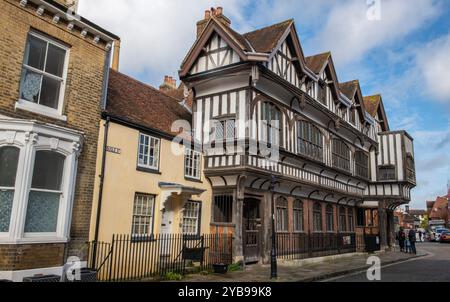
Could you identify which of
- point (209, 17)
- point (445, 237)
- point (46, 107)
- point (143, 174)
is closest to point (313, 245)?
point (143, 174)

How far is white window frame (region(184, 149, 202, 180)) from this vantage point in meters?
15.3

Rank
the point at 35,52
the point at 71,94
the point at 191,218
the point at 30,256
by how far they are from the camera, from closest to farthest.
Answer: the point at 30,256 < the point at 35,52 < the point at 71,94 < the point at 191,218

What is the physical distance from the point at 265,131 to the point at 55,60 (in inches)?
351

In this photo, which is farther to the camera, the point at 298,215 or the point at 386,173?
the point at 386,173

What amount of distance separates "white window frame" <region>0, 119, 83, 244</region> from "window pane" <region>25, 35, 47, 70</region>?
1977mm

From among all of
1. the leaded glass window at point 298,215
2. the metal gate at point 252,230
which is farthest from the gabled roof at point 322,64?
the metal gate at point 252,230

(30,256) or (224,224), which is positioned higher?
(224,224)

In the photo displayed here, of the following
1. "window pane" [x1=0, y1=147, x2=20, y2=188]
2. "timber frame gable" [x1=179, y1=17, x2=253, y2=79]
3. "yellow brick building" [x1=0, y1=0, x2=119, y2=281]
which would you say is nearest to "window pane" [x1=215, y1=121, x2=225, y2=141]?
"timber frame gable" [x1=179, y1=17, x2=253, y2=79]

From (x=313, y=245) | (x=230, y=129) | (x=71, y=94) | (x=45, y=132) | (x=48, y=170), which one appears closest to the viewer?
(x=45, y=132)

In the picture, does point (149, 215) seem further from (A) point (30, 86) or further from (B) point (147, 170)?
(A) point (30, 86)

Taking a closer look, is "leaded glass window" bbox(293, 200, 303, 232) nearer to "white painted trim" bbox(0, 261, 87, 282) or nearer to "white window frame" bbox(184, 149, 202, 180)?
"white window frame" bbox(184, 149, 202, 180)

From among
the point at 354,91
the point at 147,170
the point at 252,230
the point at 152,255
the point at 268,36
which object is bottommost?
the point at 152,255

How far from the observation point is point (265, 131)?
52.7 feet

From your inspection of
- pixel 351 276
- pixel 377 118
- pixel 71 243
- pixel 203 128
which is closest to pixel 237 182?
pixel 203 128
